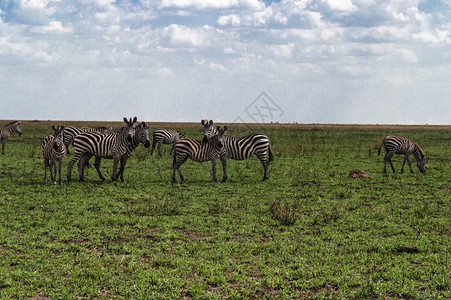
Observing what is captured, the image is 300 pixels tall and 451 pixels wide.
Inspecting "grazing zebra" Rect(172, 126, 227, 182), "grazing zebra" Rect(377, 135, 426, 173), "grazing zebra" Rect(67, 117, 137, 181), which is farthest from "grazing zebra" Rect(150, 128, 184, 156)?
"grazing zebra" Rect(377, 135, 426, 173)

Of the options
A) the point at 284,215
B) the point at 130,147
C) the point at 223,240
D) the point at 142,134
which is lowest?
the point at 223,240

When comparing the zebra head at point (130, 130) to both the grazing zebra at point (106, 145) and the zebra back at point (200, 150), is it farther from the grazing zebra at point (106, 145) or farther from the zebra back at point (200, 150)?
the zebra back at point (200, 150)

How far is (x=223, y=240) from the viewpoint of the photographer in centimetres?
798

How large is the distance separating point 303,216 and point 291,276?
3864 mm

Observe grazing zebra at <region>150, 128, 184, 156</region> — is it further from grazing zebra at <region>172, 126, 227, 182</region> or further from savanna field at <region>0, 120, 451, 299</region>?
savanna field at <region>0, 120, 451, 299</region>

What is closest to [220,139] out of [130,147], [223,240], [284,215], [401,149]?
[130,147]

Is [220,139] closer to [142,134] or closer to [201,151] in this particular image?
[201,151]

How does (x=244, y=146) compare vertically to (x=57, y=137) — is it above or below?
below

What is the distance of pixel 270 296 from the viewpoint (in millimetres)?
5508

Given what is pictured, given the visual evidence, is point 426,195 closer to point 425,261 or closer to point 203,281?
point 425,261

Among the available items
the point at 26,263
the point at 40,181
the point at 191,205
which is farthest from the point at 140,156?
the point at 26,263

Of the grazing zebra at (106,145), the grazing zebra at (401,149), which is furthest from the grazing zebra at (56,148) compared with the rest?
the grazing zebra at (401,149)

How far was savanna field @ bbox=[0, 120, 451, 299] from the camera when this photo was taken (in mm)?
5824

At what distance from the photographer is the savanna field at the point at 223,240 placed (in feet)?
19.1
